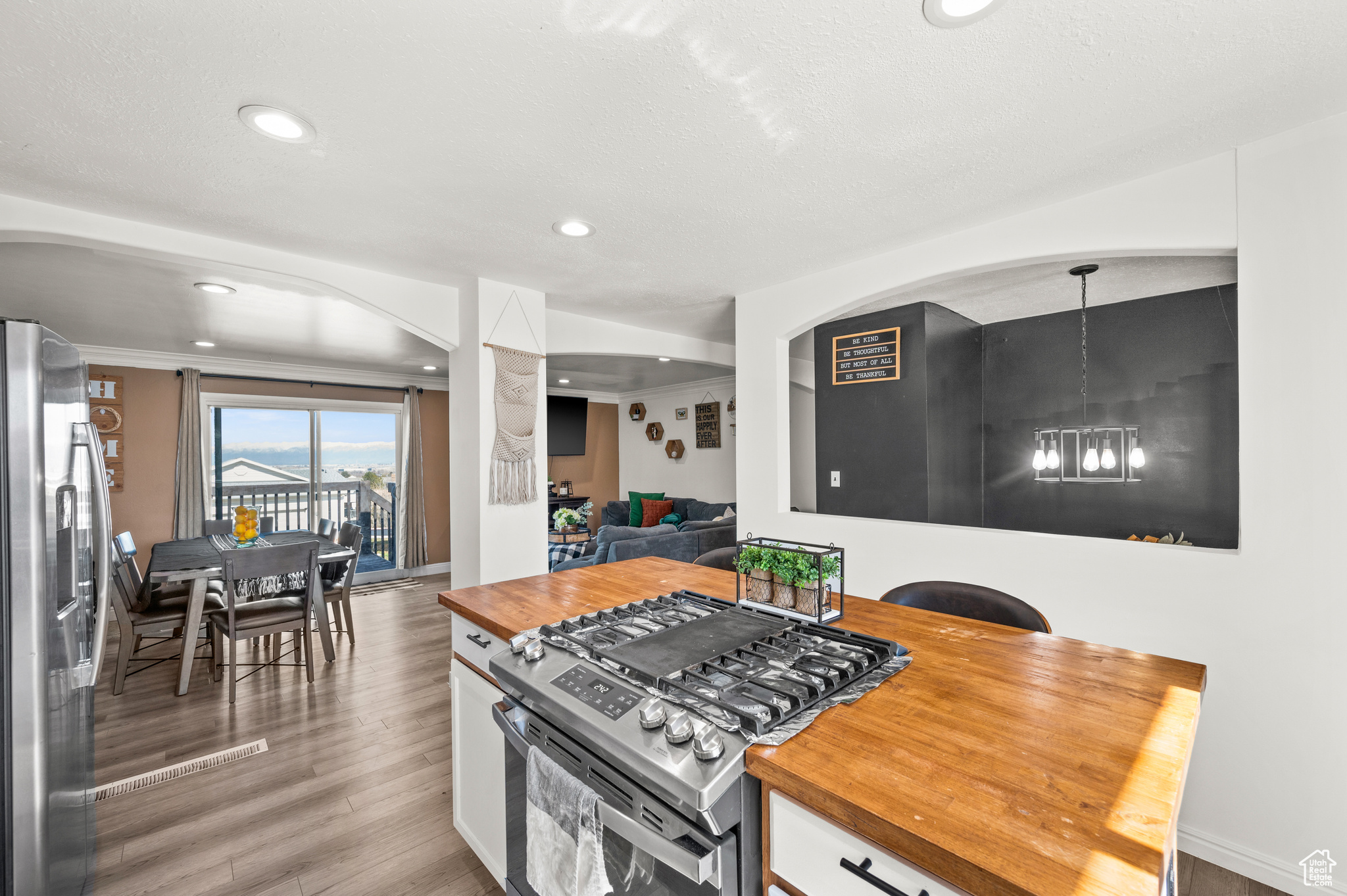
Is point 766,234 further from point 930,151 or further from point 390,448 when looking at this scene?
point 390,448

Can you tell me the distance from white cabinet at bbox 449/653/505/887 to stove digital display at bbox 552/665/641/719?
0.47 meters

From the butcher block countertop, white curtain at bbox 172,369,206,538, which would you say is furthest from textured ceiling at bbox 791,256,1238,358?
white curtain at bbox 172,369,206,538

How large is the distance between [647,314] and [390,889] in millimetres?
3559

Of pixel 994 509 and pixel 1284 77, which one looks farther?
pixel 994 509

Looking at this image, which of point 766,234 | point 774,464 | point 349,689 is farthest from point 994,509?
point 349,689

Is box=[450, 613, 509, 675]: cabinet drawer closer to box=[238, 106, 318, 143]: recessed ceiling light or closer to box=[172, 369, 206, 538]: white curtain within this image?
box=[238, 106, 318, 143]: recessed ceiling light

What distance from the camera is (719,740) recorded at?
940mm

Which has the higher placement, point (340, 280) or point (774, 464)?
point (340, 280)

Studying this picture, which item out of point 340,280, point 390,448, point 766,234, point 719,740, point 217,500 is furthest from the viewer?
point 390,448

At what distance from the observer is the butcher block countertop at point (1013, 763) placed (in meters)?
0.68

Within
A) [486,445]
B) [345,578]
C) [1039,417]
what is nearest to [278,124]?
[486,445]

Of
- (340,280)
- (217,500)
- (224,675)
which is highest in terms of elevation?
(340,280)

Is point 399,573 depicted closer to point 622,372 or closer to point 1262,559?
point 622,372

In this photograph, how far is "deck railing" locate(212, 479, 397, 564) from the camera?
5996 millimetres
